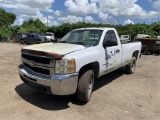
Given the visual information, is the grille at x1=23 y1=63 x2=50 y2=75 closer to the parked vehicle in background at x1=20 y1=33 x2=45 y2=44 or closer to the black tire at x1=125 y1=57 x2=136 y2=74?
the black tire at x1=125 y1=57 x2=136 y2=74

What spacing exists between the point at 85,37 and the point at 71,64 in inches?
70.0

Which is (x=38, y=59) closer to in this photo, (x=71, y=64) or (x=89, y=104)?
(x=71, y=64)

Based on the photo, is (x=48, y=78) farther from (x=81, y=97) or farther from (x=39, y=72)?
(x=81, y=97)

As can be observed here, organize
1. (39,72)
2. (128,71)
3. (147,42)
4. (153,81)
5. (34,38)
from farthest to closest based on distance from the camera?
(34,38) < (147,42) < (128,71) < (153,81) < (39,72)

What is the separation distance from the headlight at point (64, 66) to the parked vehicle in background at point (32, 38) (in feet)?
87.5

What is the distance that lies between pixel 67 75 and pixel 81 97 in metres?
0.79

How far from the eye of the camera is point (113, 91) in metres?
6.14

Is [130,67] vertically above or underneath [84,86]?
underneath

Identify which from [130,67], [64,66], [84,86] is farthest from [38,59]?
[130,67]

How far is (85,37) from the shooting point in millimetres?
6016

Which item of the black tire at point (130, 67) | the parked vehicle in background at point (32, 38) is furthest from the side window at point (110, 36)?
the parked vehicle in background at point (32, 38)

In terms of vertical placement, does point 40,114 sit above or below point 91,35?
below

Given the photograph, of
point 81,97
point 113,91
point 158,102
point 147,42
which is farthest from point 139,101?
point 147,42

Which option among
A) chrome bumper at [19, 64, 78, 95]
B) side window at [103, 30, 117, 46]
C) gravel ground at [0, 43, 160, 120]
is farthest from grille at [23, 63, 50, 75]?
side window at [103, 30, 117, 46]
